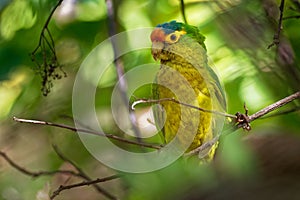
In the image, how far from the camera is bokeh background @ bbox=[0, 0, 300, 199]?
60cm

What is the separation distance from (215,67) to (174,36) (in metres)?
0.14

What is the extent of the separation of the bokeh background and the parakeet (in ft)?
0.12

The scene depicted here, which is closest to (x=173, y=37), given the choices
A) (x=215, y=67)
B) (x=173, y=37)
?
(x=173, y=37)

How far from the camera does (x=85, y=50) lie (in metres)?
0.89

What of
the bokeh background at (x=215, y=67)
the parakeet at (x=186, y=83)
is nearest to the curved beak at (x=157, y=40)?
the parakeet at (x=186, y=83)

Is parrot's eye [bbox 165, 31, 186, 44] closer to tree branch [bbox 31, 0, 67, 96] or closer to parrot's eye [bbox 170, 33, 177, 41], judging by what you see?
parrot's eye [bbox 170, 33, 177, 41]

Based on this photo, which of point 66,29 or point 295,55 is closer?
point 295,55

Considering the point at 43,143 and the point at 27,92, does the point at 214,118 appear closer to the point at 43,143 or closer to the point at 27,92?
the point at 27,92

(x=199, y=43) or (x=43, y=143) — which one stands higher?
(x=199, y=43)

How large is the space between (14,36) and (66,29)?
0.08 metres

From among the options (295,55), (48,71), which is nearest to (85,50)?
(48,71)

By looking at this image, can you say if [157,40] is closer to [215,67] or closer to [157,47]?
[157,47]

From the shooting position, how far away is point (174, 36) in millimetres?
582

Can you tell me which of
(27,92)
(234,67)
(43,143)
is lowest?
(43,143)
